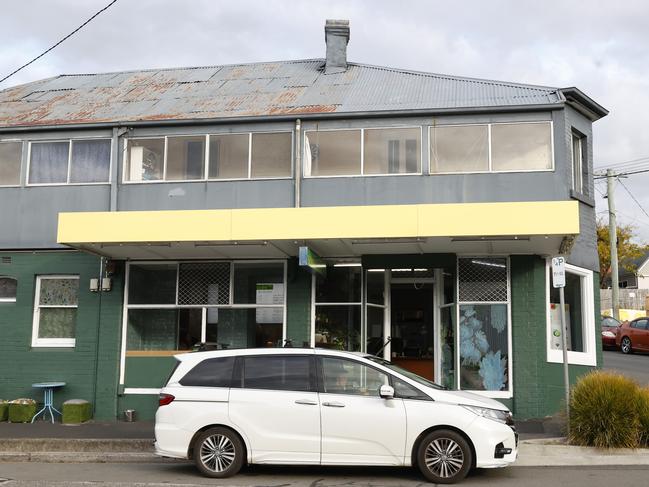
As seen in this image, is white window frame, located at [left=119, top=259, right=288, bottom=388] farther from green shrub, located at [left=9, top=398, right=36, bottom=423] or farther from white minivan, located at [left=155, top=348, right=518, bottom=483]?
white minivan, located at [left=155, top=348, right=518, bottom=483]

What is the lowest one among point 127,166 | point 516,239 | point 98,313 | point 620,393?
point 620,393

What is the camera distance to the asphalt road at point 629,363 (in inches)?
814

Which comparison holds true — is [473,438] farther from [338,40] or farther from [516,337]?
[338,40]

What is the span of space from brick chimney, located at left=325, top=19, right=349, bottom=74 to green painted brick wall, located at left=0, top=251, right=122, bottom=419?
277 inches

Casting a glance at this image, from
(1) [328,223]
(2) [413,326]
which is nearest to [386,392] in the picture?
(1) [328,223]

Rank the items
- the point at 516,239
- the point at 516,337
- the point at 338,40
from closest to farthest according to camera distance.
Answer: the point at 516,239 < the point at 516,337 < the point at 338,40

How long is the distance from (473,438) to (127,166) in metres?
9.26

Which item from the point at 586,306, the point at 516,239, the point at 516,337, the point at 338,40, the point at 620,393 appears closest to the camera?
the point at 620,393

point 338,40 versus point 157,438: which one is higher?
point 338,40

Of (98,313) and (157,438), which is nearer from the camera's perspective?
(157,438)

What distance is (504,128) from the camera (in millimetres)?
14227

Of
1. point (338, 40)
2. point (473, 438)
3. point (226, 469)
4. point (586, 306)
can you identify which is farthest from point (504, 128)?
point (226, 469)

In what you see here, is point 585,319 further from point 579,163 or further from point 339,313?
point 339,313

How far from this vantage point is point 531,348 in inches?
533
